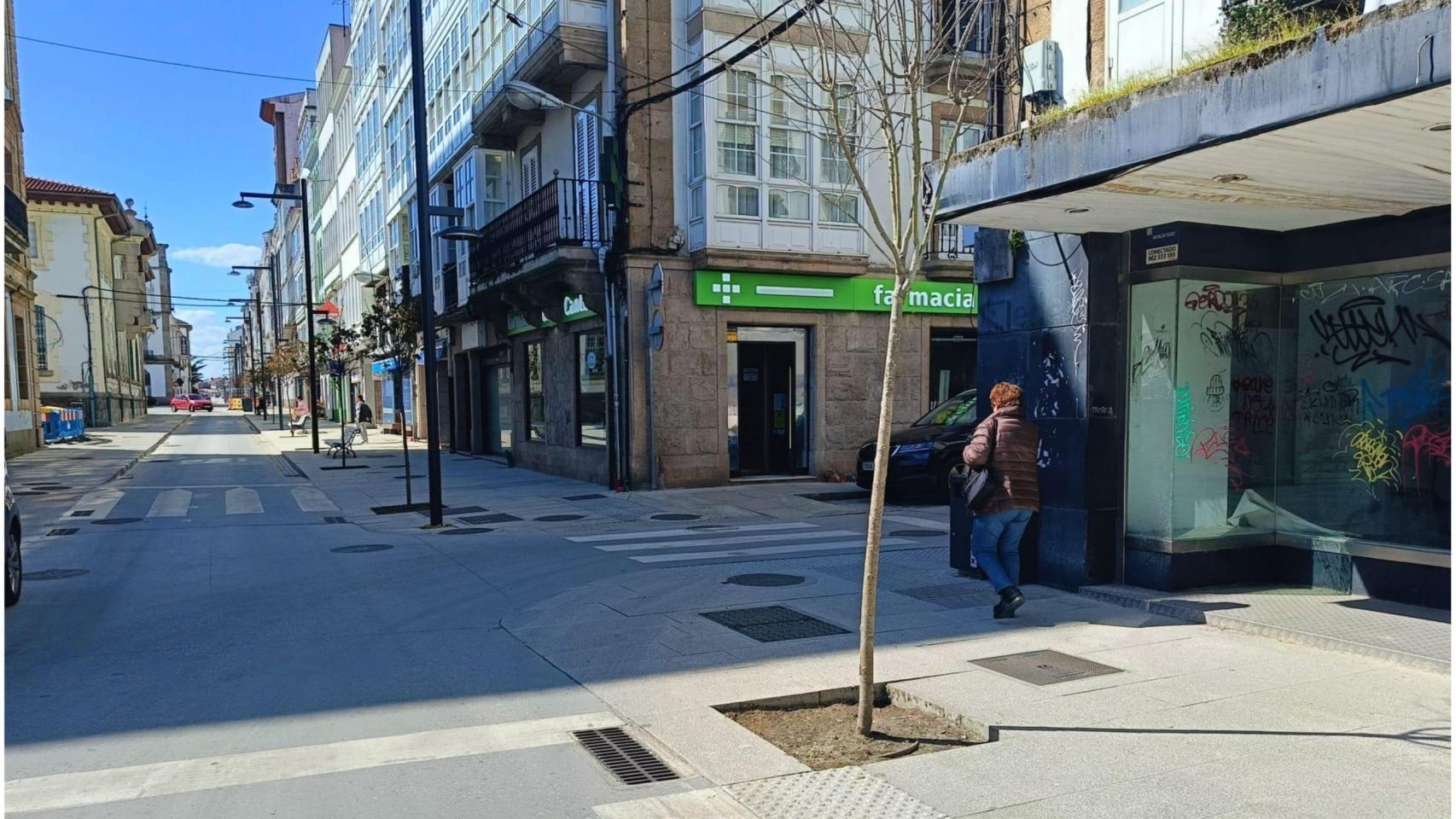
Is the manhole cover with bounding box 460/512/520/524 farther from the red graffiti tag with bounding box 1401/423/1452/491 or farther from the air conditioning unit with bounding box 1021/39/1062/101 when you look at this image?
the red graffiti tag with bounding box 1401/423/1452/491

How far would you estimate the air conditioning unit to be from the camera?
801 centimetres

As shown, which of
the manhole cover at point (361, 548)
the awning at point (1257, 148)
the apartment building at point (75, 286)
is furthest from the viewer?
the apartment building at point (75, 286)

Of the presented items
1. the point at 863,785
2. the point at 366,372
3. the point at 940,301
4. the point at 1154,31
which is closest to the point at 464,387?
the point at 940,301

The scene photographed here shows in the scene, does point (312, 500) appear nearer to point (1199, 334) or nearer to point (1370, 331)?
point (1199, 334)

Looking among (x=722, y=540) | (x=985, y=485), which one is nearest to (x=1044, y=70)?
(x=985, y=485)

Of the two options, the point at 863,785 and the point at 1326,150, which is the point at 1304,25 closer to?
the point at 1326,150

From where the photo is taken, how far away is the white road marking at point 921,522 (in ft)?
40.1

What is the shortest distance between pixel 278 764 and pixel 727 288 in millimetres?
12626

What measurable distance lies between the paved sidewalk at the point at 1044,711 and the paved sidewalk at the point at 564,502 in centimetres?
565

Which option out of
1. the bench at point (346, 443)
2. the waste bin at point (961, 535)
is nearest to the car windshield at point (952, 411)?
the waste bin at point (961, 535)

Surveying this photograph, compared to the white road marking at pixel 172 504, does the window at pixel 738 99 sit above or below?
above

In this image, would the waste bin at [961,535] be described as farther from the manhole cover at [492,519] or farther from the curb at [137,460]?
the curb at [137,460]

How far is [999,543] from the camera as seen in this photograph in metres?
7.03

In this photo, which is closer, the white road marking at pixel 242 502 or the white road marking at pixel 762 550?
the white road marking at pixel 762 550
